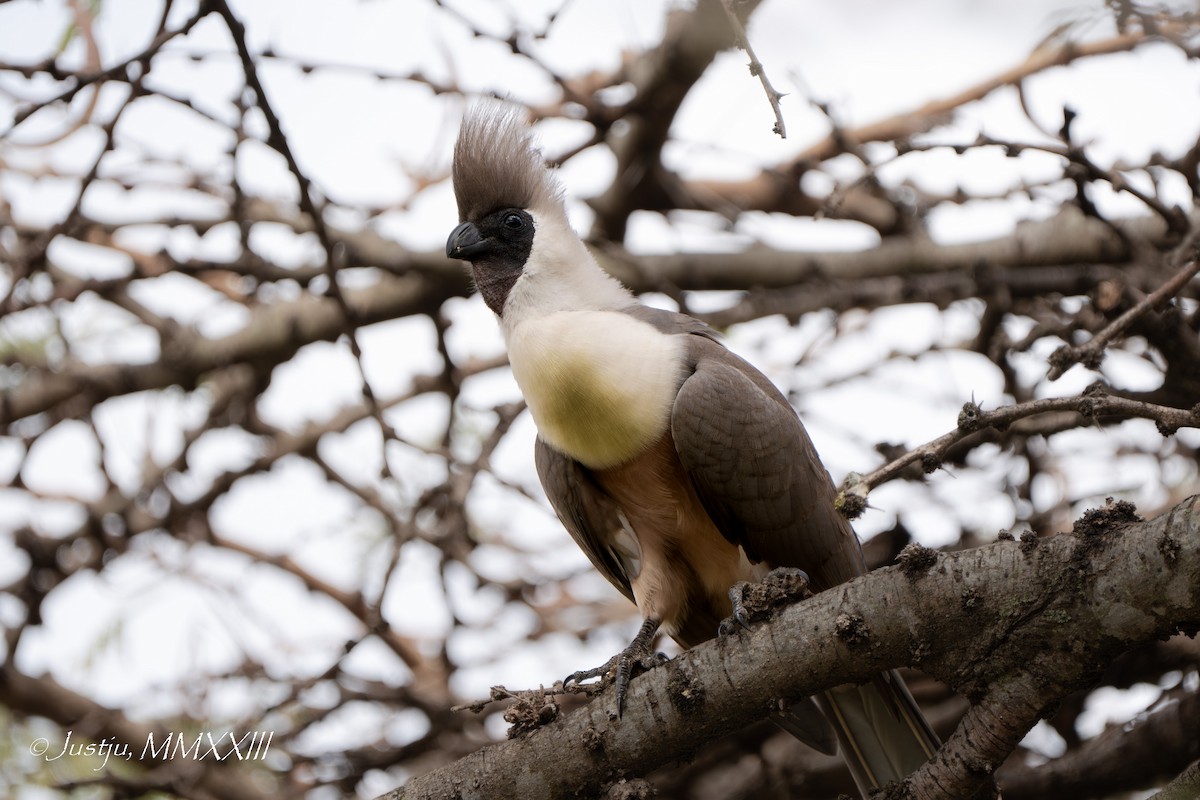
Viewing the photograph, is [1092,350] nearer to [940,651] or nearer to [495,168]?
[940,651]

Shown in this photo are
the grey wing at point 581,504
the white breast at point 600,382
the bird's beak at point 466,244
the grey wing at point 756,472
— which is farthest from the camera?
the bird's beak at point 466,244

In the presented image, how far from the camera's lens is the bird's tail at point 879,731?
12.2 feet

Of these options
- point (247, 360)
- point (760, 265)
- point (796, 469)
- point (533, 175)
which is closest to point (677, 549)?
point (796, 469)

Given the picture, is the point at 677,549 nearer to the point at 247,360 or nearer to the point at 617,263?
the point at 617,263

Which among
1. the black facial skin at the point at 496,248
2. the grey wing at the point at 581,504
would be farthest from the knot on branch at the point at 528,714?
the black facial skin at the point at 496,248

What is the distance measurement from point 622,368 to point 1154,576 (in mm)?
1796

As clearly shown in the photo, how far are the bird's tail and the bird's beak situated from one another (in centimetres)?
207

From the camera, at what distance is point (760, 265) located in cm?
570

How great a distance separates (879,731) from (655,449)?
1255mm

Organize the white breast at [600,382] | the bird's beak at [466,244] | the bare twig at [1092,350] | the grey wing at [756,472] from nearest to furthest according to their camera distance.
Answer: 1. the bare twig at [1092,350]
2. the grey wing at [756,472]
3. the white breast at [600,382]
4. the bird's beak at [466,244]

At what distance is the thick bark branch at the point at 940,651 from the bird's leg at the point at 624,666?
0.04 metres

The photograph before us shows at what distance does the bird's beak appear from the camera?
13.9 feet

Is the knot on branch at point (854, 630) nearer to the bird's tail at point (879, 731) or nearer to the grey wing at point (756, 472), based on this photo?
the grey wing at point (756, 472)

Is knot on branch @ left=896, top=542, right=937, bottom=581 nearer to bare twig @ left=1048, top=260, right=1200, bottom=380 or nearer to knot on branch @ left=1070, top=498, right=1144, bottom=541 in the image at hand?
knot on branch @ left=1070, top=498, right=1144, bottom=541
